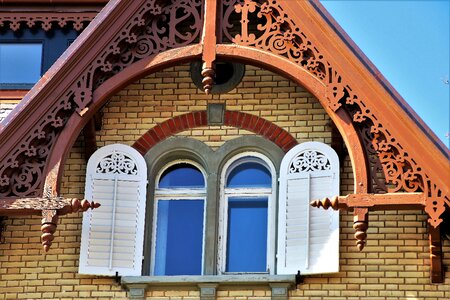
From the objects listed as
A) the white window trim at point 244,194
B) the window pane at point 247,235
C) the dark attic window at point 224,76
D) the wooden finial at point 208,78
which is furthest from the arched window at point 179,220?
the wooden finial at point 208,78

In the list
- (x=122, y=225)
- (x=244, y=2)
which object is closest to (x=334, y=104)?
(x=244, y=2)

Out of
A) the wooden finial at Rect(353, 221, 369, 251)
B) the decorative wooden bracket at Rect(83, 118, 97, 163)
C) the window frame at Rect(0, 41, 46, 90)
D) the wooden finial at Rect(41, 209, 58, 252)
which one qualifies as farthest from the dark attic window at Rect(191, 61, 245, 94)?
the wooden finial at Rect(353, 221, 369, 251)

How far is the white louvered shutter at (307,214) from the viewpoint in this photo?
18.5 metres

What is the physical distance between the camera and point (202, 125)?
19.5 metres

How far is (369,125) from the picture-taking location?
17984 mm

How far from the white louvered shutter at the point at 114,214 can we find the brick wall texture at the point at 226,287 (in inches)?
7.8

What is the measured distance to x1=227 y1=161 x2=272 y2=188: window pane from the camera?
19312mm

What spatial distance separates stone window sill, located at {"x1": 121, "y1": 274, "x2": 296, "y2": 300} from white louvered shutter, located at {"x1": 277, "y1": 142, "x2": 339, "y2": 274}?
0.15m

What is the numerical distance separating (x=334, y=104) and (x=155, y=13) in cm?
229

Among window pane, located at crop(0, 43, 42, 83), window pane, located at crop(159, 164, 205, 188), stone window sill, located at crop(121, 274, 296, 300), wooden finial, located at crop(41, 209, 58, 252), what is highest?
window pane, located at crop(0, 43, 42, 83)

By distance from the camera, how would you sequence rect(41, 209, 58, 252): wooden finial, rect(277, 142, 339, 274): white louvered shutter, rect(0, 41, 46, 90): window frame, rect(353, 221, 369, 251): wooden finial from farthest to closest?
rect(0, 41, 46, 90): window frame
rect(277, 142, 339, 274): white louvered shutter
rect(41, 209, 58, 252): wooden finial
rect(353, 221, 369, 251): wooden finial

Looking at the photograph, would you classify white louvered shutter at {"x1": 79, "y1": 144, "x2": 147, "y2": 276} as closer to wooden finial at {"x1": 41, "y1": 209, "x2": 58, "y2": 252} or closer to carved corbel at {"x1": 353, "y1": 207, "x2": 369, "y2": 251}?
wooden finial at {"x1": 41, "y1": 209, "x2": 58, "y2": 252}

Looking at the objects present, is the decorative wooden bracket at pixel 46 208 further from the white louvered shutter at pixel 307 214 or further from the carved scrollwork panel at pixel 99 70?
the white louvered shutter at pixel 307 214

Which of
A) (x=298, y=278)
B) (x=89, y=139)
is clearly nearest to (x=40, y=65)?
(x=89, y=139)
